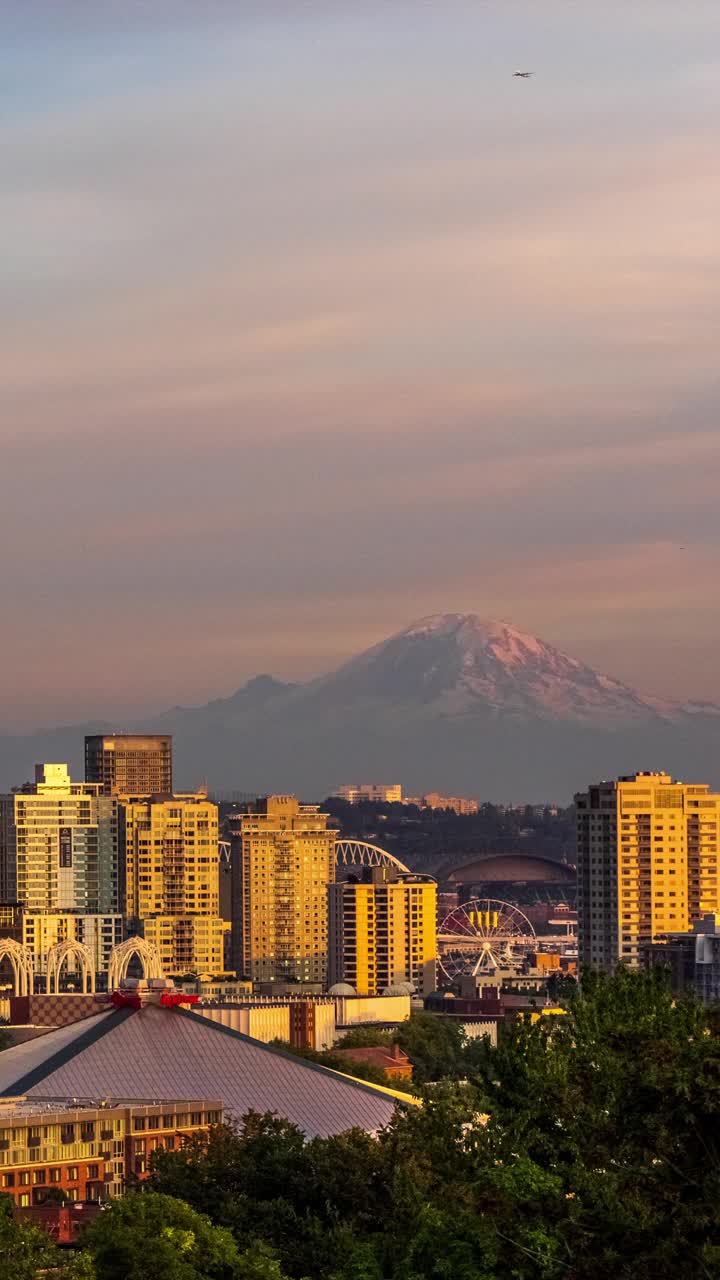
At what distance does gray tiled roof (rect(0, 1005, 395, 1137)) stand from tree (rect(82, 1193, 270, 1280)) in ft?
87.9

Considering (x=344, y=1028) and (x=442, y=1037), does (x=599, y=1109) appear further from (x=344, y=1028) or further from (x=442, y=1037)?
(x=344, y=1028)

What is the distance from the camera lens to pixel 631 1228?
30766 millimetres

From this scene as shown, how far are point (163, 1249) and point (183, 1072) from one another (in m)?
A: 34.9

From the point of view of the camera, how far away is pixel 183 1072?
75.2 m

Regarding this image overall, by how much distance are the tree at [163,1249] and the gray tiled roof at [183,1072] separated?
1054 inches

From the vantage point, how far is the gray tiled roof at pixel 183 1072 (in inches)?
2798

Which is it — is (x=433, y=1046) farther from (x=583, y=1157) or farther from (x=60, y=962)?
(x=583, y=1157)

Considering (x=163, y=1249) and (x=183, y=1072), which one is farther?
(x=183, y=1072)

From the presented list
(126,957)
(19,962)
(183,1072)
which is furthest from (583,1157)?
(19,962)

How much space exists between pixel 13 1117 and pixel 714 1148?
37245 millimetres

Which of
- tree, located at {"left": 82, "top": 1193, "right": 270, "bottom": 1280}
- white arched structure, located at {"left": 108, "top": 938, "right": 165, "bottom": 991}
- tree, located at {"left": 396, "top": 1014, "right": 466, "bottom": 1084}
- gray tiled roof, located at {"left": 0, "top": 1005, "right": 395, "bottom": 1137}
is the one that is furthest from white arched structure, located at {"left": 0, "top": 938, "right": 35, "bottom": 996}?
tree, located at {"left": 82, "top": 1193, "right": 270, "bottom": 1280}

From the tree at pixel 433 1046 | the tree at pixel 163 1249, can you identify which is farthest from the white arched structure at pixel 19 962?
the tree at pixel 163 1249

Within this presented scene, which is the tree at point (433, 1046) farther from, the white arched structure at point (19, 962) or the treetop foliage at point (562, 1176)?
the treetop foliage at point (562, 1176)

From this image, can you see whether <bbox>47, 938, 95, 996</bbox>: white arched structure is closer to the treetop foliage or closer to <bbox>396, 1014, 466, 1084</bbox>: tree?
<bbox>396, 1014, 466, 1084</bbox>: tree
